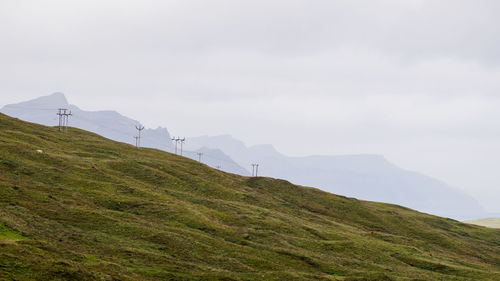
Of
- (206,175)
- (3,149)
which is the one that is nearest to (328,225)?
(206,175)

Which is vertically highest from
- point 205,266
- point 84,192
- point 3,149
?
point 3,149

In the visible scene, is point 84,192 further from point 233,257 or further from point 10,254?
point 10,254

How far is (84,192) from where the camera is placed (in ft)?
324

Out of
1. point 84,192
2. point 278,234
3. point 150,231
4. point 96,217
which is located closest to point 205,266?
point 150,231

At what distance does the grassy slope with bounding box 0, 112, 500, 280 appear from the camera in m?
65.7

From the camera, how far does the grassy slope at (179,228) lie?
216 feet

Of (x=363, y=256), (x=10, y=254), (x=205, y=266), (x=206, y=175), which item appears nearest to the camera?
(x=10, y=254)

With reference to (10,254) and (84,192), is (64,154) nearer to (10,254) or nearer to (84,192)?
(84,192)

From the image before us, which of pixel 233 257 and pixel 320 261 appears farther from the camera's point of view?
pixel 320 261

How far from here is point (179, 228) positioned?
88.7 m

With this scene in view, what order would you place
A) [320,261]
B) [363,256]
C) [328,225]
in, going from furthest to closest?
1. [328,225]
2. [363,256]
3. [320,261]

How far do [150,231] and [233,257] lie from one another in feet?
42.7

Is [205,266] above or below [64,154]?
below

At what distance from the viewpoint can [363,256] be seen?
96062 mm
